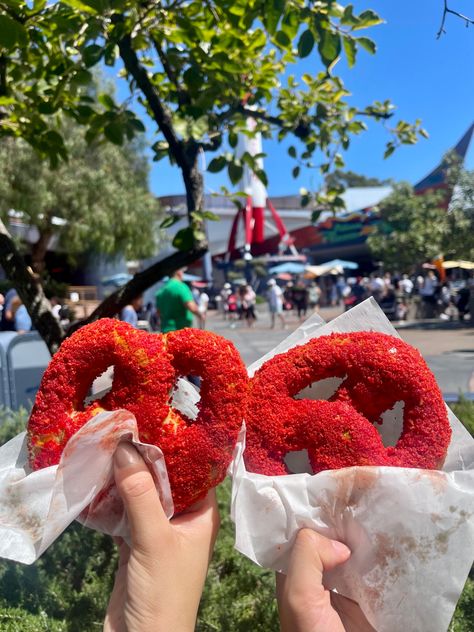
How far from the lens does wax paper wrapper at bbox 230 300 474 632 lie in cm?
126

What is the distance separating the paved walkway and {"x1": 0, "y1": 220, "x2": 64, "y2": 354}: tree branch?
105 inches

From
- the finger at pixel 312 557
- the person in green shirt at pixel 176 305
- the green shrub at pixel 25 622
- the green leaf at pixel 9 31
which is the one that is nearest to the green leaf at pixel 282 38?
the green leaf at pixel 9 31

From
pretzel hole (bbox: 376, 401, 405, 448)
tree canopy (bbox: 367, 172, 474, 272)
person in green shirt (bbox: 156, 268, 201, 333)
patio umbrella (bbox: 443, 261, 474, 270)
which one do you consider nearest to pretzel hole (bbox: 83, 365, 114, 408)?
pretzel hole (bbox: 376, 401, 405, 448)

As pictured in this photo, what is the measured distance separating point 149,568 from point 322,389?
64 cm

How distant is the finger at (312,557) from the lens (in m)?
1.20

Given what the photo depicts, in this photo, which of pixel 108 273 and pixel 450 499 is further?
pixel 108 273

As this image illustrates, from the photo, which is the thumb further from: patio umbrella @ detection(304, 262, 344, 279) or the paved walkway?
patio umbrella @ detection(304, 262, 344, 279)

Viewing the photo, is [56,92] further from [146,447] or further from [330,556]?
[330,556]

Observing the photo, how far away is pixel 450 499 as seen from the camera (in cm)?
126

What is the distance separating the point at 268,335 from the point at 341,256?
93.1ft

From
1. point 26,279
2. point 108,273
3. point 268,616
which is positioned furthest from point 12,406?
point 108,273

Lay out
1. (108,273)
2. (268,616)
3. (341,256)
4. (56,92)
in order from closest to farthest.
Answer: (268,616)
(56,92)
(108,273)
(341,256)

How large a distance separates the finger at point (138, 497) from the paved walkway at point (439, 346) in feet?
10.6

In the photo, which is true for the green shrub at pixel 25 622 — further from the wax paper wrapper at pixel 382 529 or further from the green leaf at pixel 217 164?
the green leaf at pixel 217 164
